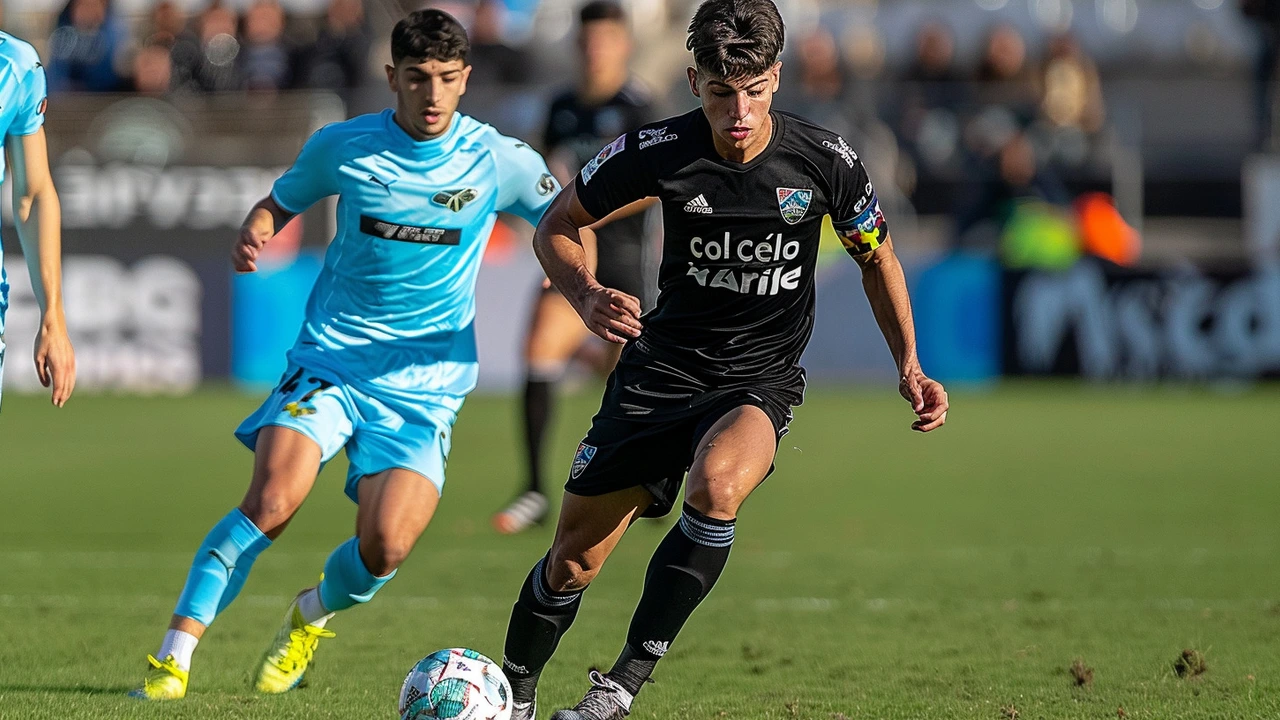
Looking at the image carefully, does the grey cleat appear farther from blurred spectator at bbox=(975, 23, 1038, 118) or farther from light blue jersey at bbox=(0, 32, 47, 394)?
blurred spectator at bbox=(975, 23, 1038, 118)

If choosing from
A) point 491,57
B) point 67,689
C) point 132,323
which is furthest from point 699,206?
point 491,57

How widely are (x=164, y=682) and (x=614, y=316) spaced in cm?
192

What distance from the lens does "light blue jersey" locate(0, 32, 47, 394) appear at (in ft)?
16.3

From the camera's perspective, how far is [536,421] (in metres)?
9.68

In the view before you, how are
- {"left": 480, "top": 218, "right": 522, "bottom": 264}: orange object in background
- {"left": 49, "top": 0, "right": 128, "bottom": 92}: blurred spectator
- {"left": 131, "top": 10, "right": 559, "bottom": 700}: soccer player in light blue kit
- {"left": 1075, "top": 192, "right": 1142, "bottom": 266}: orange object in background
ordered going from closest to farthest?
{"left": 131, "top": 10, "right": 559, "bottom": 700}: soccer player in light blue kit
{"left": 480, "top": 218, "right": 522, "bottom": 264}: orange object in background
{"left": 1075, "top": 192, "right": 1142, "bottom": 266}: orange object in background
{"left": 49, "top": 0, "right": 128, "bottom": 92}: blurred spectator

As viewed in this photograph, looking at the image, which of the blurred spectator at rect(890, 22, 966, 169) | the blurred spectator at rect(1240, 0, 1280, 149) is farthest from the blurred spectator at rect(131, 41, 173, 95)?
the blurred spectator at rect(1240, 0, 1280, 149)

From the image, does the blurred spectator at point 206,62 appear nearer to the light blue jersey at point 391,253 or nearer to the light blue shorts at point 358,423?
the light blue jersey at point 391,253

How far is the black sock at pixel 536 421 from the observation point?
30.9 feet

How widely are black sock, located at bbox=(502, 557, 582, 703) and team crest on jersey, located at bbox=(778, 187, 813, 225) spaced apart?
4.15 ft

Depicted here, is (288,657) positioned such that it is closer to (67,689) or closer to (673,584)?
(67,689)

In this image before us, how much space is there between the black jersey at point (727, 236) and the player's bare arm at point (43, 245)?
167 cm

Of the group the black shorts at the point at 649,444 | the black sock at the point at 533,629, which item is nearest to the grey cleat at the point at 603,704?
the black sock at the point at 533,629

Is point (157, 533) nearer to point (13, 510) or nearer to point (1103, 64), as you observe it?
point (13, 510)

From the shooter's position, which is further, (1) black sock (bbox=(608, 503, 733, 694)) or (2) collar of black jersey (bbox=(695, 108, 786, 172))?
(2) collar of black jersey (bbox=(695, 108, 786, 172))
